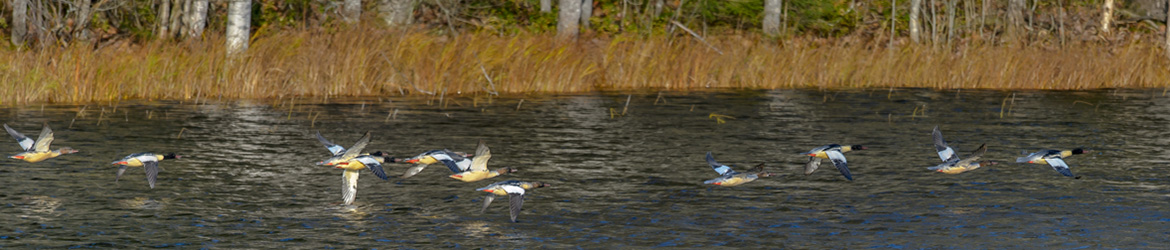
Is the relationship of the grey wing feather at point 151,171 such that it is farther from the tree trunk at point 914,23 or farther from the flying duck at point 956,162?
the tree trunk at point 914,23

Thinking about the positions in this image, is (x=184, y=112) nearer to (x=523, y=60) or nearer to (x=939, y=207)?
(x=523, y=60)

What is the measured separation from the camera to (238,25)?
21.7 m

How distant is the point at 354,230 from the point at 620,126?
324 inches

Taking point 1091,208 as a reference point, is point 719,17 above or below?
above

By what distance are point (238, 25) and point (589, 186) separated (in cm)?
1304

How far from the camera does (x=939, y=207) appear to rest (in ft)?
29.3

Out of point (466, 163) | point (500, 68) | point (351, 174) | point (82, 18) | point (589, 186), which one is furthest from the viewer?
point (500, 68)

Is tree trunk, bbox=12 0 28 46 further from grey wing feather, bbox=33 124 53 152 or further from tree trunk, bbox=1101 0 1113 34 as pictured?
tree trunk, bbox=1101 0 1113 34

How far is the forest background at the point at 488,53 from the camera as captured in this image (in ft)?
65.0

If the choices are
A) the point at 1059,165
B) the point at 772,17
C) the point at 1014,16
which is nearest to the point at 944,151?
the point at 1059,165

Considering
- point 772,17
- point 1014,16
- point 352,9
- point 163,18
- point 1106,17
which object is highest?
point 1106,17

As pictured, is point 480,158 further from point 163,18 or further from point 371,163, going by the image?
point 163,18

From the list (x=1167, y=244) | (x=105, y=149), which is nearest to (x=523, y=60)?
(x=105, y=149)

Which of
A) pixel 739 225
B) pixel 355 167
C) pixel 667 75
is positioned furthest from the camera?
pixel 667 75
